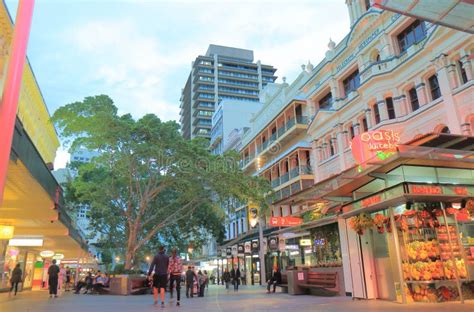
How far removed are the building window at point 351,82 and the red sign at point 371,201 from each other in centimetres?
1430

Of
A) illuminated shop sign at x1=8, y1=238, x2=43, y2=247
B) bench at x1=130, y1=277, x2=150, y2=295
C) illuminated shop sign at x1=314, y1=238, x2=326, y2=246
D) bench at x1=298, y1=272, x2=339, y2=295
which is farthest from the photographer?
illuminated shop sign at x1=8, y1=238, x2=43, y2=247

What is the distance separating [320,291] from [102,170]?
17099 mm

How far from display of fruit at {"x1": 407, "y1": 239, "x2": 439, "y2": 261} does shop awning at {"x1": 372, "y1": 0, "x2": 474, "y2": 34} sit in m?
6.63

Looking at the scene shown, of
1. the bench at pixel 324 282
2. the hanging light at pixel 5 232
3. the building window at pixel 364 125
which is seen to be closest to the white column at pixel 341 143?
the building window at pixel 364 125

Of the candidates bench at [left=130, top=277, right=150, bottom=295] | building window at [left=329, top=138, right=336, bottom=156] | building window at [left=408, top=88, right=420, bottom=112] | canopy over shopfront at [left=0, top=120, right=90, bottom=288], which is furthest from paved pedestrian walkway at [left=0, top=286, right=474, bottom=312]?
building window at [left=329, top=138, right=336, bottom=156]

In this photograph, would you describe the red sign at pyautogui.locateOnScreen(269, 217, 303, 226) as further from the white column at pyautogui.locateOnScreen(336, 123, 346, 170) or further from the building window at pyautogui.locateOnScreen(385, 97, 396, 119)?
the building window at pyautogui.locateOnScreen(385, 97, 396, 119)

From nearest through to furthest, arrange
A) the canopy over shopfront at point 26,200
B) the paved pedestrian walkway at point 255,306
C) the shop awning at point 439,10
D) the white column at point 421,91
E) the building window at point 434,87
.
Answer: the shop awning at point 439,10
the canopy over shopfront at point 26,200
the paved pedestrian walkway at point 255,306
the building window at point 434,87
the white column at point 421,91

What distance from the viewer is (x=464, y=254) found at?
1136 centimetres

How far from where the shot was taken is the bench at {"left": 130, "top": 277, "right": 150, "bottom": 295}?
71.7 feet

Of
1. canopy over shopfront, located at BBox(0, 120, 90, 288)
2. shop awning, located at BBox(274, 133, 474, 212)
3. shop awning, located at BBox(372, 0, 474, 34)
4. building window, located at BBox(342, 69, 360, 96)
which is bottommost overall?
canopy over shopfront, located at BBox(0, 120, 90, 288)

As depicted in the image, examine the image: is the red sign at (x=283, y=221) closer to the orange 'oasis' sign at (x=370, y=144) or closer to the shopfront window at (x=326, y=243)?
the shopfront window at (x=326, y=243)

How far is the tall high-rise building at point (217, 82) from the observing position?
110 m

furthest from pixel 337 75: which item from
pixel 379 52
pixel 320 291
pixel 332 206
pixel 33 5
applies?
pixel 33 5

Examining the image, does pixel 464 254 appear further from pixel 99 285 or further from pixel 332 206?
pixel 99 285
